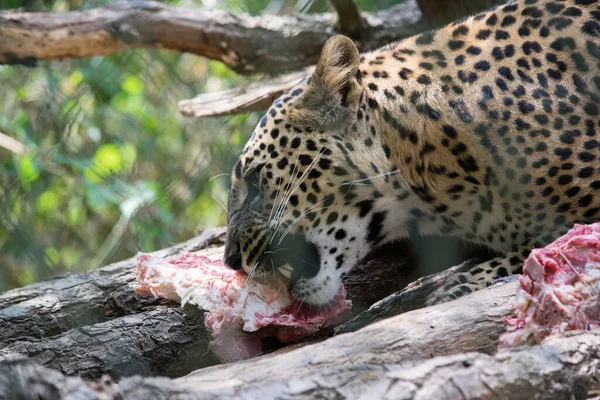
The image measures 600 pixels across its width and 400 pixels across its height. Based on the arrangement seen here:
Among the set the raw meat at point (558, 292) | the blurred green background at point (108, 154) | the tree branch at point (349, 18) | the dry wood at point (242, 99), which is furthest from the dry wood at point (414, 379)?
the blurred green background at point (108, 154)

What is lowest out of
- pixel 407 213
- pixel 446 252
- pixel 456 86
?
pixel 446 252

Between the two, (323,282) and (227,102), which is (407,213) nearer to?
(323,282)

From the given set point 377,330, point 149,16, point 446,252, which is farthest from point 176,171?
point 377,330

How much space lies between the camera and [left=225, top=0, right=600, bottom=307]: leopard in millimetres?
3432

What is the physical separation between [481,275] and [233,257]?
1.09 meters

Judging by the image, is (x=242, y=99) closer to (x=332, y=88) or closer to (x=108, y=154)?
(x=332, y=88)

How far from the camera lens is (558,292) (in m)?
2.62

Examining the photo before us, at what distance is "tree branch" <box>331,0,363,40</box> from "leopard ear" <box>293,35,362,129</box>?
75.8 inches

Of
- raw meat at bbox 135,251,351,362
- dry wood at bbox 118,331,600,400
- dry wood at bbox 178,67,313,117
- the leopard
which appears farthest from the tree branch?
dry wood at bbox 118,331,600,400

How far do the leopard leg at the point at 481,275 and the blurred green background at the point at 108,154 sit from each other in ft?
10.0

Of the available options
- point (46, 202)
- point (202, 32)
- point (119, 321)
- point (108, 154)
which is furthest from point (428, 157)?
point (46, 202)

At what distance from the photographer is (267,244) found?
11.6 feet

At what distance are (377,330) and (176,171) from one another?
21.4 feet

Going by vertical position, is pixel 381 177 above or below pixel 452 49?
below
